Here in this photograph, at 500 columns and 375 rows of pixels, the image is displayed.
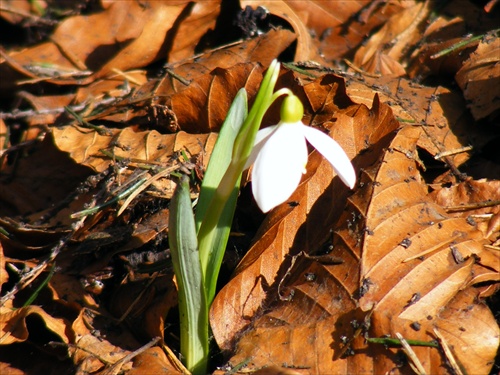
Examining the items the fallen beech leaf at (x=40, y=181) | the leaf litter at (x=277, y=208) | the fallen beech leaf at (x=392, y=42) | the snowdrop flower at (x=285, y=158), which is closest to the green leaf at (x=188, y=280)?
the leaf litter at (x=277, y=208)

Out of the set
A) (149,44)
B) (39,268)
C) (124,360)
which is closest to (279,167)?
(124,360)

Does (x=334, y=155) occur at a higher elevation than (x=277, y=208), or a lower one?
higher

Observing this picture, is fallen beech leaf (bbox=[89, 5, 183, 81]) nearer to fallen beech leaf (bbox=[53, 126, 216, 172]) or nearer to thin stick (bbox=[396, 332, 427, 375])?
fallen beech leaf (bbox=[53, 126, 216, 172])

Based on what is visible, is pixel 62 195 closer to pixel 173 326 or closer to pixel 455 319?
pixel 173 326

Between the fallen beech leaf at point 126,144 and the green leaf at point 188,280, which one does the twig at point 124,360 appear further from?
the fallen beech leaf at point 126,144

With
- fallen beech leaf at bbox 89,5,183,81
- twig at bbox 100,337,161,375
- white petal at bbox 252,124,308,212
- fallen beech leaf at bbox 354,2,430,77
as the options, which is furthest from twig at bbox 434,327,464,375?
fallen beech leaf at bbox 89,5,183,81

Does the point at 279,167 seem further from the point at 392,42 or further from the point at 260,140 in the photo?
the point at 392,42
